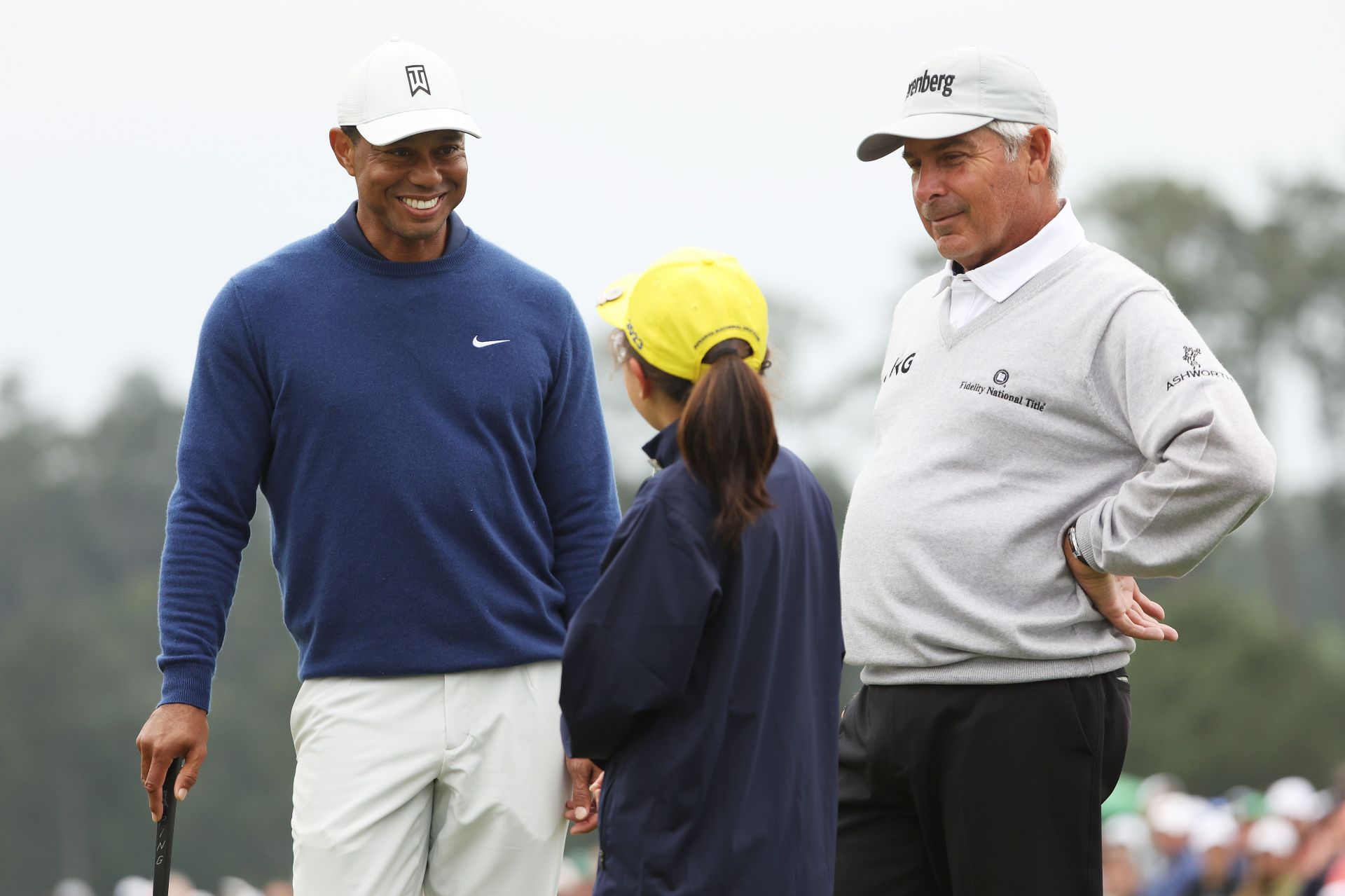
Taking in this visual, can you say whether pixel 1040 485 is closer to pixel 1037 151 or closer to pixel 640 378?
pixel 1037 151

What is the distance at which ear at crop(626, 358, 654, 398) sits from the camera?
3.26 metres

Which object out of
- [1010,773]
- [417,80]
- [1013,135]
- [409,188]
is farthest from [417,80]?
[1010,773]

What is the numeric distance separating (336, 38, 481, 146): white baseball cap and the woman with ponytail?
785 mm

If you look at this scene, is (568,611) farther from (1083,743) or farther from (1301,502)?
(1301,502)

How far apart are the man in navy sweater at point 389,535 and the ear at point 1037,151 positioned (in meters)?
1.16

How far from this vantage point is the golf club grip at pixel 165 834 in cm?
362

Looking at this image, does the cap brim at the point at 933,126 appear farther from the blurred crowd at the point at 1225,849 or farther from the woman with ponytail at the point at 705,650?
the blurred crowd at the point at 1225,849

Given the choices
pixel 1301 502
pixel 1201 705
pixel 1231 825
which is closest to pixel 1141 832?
pixel 1231 825

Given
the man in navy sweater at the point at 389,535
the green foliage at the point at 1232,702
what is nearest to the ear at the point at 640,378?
the man in navy sweater at the point at 389,535

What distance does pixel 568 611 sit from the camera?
12.7 ft

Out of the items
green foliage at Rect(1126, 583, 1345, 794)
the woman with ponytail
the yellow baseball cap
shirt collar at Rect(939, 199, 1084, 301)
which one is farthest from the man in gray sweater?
green foliage at Rect(1126, 583, 1345, 794)

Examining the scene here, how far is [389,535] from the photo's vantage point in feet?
12.0

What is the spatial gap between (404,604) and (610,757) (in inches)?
26.6

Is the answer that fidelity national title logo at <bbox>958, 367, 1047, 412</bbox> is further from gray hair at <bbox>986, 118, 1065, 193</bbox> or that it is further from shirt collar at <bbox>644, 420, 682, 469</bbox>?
shirt collar at <bbox>644, 420, 682, 469</bbox>
